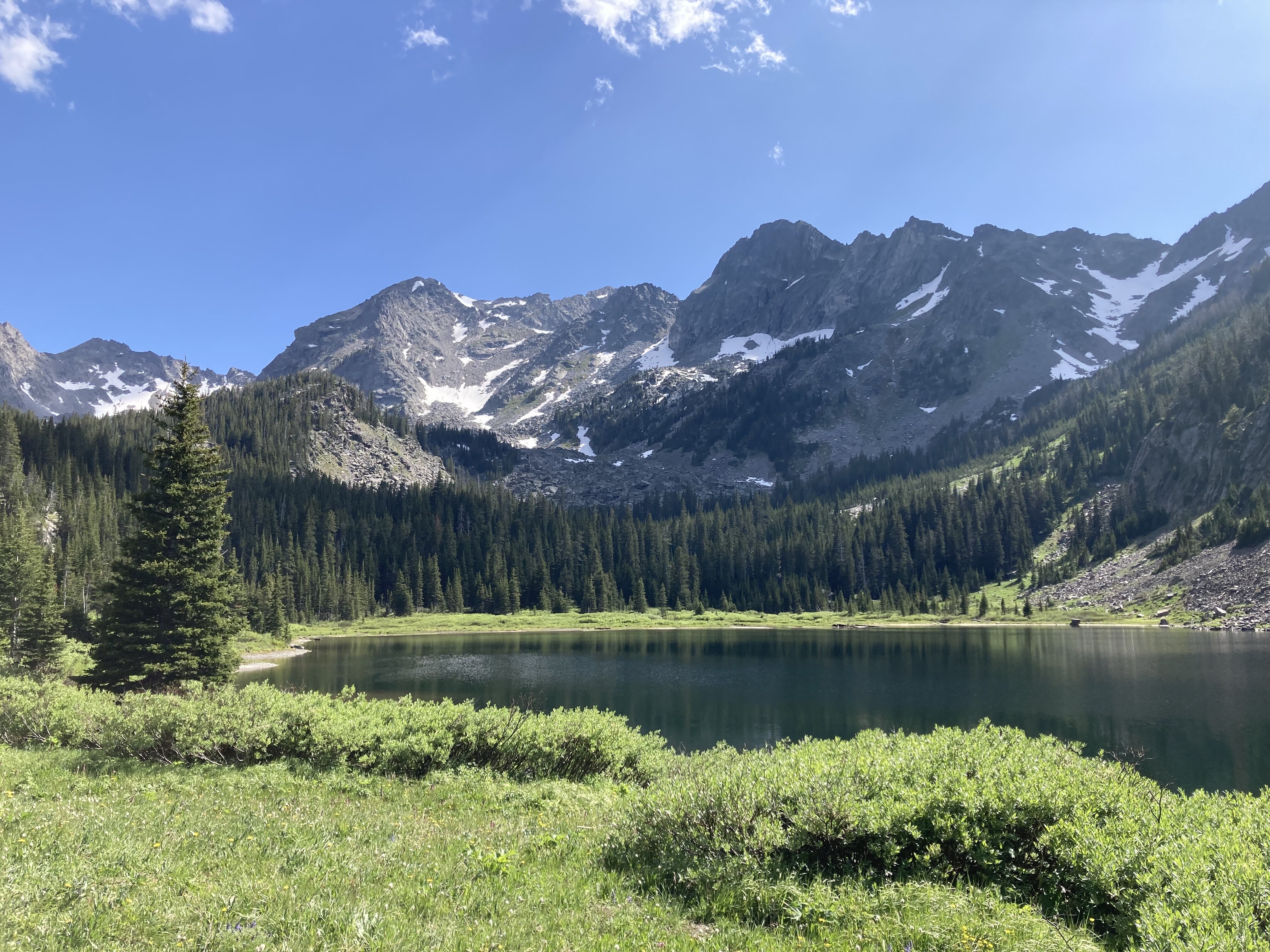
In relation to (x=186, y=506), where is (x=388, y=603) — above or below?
below

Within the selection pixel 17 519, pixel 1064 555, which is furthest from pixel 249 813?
pixel 1064 555

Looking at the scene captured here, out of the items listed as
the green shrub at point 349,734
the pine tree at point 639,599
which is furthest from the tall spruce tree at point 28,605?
the pine tree at point 639,599

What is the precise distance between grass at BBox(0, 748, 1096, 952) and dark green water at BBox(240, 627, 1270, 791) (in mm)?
15041

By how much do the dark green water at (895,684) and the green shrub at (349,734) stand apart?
718 centimetres

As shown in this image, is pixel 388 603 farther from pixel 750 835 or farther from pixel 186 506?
pixel 750 835

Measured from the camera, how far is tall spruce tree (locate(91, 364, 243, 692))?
31547 millimetres

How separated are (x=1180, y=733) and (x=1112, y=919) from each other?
3829 centimetres

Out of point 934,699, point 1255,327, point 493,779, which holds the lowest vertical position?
point 934,699

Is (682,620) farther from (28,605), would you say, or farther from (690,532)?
(28,605)

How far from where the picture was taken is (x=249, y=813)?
1310 cm

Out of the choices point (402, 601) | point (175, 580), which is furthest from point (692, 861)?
point (402, 601)

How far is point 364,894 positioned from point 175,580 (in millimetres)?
31079

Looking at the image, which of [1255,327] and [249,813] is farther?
[1255,327]

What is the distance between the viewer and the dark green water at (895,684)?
37000 mm
